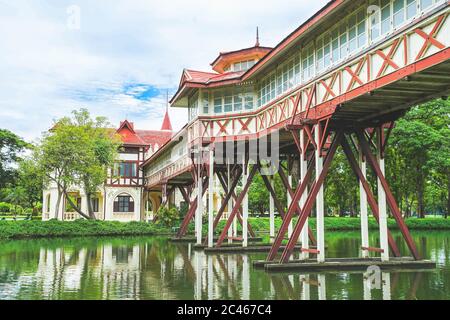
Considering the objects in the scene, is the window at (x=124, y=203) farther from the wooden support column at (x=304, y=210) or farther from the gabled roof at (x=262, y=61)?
the wooden support column at (x=304, y=210)

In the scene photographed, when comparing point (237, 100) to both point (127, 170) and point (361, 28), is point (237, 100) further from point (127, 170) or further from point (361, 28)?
point (127, 170)

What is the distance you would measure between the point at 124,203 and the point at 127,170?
342cm

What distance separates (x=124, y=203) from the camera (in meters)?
49.7

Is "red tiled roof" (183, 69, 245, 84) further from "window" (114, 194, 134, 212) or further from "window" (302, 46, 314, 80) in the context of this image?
"window" (114, 194, 134, 212)

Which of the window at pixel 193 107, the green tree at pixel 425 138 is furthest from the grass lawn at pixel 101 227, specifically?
the window at pixel 193 107

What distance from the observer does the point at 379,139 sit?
16781 mm

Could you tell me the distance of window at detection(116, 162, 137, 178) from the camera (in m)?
49.5

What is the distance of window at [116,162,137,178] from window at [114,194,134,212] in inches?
82.5

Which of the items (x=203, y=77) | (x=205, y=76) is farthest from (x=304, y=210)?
(x=205, y=76)

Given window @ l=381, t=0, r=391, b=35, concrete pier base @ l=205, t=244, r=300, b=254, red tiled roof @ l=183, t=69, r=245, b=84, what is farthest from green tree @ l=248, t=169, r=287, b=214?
window @ l=381, t=0, r=391, b=35

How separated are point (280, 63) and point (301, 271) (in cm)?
866
